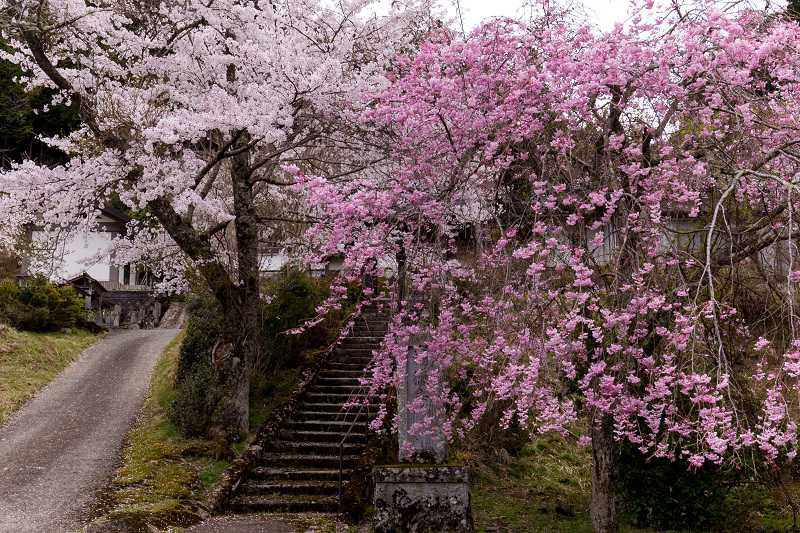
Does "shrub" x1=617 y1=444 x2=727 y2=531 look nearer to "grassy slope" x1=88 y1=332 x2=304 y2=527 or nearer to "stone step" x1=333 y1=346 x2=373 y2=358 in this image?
"grassy slope" x1=88 y1=332 x2=304 y2=527

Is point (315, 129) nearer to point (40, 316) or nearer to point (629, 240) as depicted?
point (629, 240)

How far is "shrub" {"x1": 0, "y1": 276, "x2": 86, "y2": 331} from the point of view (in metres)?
16.6

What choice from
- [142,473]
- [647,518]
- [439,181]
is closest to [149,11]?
[439,181]

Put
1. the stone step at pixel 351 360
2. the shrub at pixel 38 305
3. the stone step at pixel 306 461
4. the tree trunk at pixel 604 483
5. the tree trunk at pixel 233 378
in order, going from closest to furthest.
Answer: the tree trunk at pixel 604 483 < the stone step at pixel 306 461 < the tree trunk at pixel 233 378 < the stone step at pixel 351 360 < the shrub at pixel 38 305

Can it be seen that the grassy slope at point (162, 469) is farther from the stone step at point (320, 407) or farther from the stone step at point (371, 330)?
the stone step at point (371, 330)

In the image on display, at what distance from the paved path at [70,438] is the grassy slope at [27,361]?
24cm

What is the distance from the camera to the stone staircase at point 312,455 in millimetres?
9172

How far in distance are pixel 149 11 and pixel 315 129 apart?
12.2 feet

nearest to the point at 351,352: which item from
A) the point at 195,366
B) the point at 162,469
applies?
the point at 195,366

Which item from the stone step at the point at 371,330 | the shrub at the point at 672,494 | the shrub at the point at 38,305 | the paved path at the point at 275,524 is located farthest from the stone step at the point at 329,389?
the shrub at the point at 38,305

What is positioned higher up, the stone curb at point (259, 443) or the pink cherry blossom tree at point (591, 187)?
the pink cherry blossom tree at point (591, 187)

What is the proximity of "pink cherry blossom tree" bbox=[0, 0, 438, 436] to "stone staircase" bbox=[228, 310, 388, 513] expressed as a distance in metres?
1.12

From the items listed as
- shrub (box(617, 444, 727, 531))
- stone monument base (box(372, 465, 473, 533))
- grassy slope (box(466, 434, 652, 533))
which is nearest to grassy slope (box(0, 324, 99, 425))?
stone monument base (box(372, 465, 473, 533))

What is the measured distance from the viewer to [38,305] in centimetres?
1741
